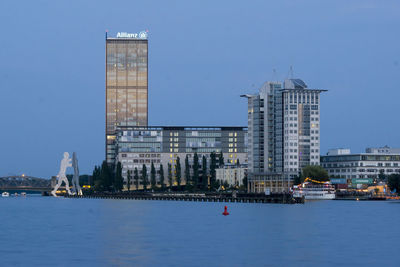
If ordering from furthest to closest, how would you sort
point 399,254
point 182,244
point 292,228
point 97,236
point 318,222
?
point 318,222
point 292,228
point 97,236
point 182,244
point 399,254

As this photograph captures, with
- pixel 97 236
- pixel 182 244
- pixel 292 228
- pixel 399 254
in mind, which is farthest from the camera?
pixel 292 228

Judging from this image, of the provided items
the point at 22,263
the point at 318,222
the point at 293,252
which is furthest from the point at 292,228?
the point at 22,263

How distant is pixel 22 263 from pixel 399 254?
107ft

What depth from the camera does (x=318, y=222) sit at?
124625 mm

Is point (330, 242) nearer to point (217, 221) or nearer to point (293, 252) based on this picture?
point (293, 252)

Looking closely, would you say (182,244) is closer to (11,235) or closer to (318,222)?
(11,235)

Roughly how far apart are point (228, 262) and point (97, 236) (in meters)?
30.2

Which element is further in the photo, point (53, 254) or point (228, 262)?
point (53, 254)

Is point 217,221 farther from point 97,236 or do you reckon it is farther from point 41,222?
point 97,236

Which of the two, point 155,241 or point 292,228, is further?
point 292,228

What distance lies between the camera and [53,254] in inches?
3049

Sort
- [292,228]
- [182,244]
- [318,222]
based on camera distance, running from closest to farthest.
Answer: [182,244] → [292,228] → [318,222]

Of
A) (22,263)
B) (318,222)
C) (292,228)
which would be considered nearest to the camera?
(22,263)

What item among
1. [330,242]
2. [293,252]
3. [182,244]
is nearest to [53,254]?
[182,244]
